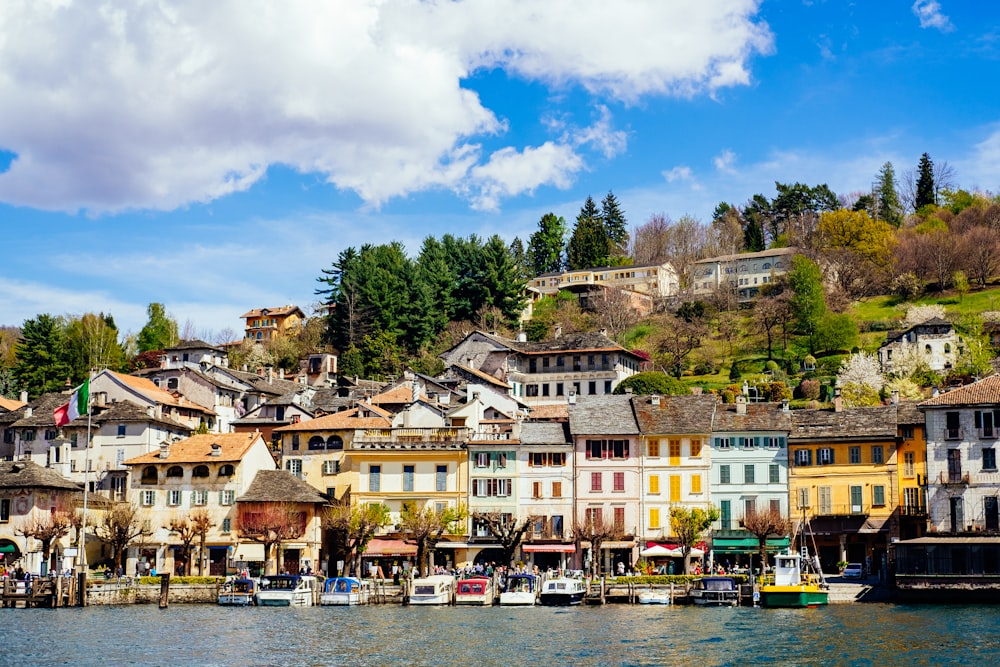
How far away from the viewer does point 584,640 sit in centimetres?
5050

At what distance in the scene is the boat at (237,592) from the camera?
68.2 metres

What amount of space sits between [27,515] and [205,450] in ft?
36.6

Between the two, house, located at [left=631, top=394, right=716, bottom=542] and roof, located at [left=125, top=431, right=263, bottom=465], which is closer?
house, located at [left=631, top=394, right=716, bottom=542]

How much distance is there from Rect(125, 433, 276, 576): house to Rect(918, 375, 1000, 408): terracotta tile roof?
40.6m

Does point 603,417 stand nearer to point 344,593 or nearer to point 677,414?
point 677,414

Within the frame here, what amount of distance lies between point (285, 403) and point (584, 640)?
156ft

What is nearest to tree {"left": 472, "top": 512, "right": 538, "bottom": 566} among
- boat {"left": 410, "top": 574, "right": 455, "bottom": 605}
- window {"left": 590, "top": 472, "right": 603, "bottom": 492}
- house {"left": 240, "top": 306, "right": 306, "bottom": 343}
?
window {"left": 590, "top": 472, "right": 603, "bottom": 492}

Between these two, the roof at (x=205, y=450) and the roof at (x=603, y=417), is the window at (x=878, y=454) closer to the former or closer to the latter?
the roof at (x=603, y=417)

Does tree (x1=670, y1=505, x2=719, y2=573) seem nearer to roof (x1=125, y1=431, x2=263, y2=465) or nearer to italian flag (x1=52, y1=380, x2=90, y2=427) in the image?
roof (x1=125, y1=431, x2=263, y2=465)

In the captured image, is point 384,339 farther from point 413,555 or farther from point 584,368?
point 413,555

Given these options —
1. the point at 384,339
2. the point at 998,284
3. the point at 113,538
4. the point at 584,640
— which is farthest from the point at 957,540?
the point at 998,284

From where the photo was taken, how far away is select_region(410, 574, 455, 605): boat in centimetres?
6669

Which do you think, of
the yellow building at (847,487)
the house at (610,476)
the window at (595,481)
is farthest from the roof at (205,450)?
the yellow building at (847,487)

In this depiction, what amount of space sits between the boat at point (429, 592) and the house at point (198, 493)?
1594 cm
